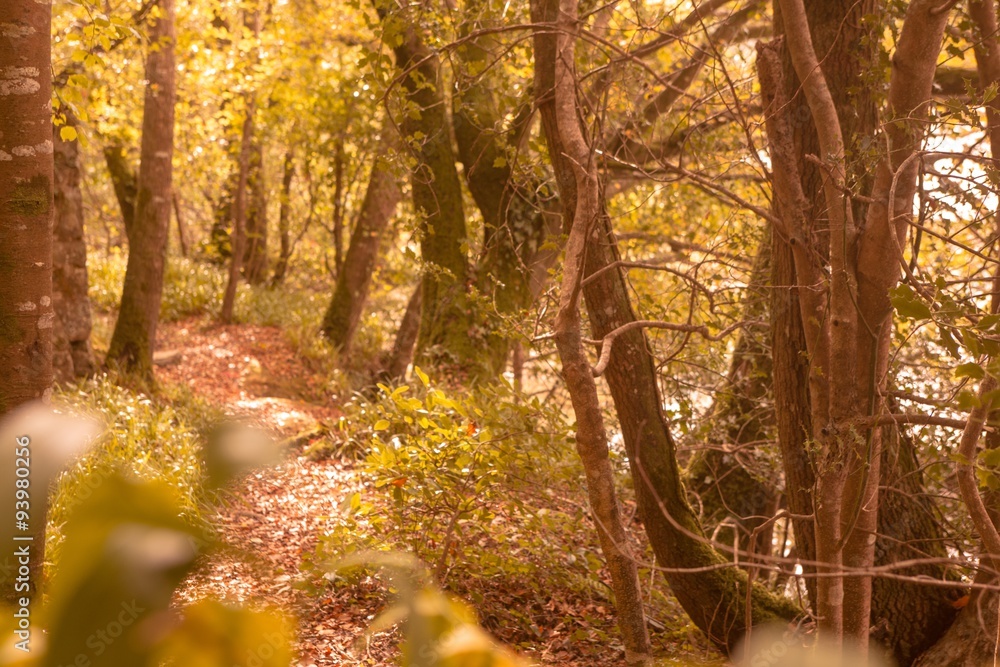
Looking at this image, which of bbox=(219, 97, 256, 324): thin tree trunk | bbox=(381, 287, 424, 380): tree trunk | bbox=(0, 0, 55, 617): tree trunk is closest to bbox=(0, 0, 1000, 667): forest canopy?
bbox=(0, 0, 55, 617): tree trunk

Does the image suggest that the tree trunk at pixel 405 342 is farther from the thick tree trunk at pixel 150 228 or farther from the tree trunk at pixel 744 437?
the tree trunk at pixel 744 437

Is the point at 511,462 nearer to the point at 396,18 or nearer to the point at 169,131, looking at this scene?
the point at 396,18

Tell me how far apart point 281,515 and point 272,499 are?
0.98ft

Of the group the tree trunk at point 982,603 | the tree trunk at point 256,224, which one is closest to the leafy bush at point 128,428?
the tree trunk at point 982,603

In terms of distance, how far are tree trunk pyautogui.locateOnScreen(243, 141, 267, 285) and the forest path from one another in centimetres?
302

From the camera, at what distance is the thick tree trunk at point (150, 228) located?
884 cm

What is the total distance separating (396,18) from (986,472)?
12.2 feet

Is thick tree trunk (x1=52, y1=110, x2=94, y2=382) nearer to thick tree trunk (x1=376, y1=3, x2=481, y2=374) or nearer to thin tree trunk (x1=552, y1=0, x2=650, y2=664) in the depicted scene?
thick tree trunk (x1=376, y1=3, x2=481, y2=374)

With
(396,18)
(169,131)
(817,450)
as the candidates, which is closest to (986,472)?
(817,450)

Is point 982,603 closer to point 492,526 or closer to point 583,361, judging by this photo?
point 583,361

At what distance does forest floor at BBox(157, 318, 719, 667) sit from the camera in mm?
576

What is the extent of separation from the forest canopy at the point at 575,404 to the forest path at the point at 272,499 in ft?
0.05

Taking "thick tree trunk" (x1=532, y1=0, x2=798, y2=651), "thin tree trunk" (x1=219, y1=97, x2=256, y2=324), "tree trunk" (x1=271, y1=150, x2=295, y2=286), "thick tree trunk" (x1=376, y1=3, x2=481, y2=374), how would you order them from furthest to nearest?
1. "tree trunk" (x1=271, y1=150, x2=295, y2=286)
2. "thin tree trunk" (x1=219, y1=97, x2=256, y2=324)
3. "thick tree trunk" (x1=376, y1=3, x2=481, y2=374)
4. "thick tree trunk" (x1=532, y1=0, x2=798, y2=651)

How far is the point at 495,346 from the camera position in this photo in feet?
27.3
